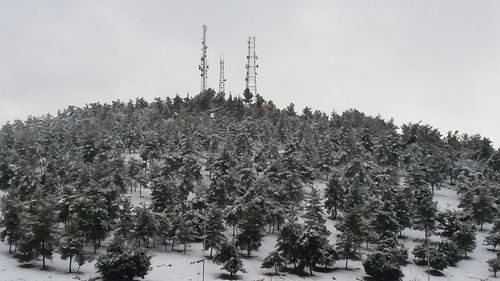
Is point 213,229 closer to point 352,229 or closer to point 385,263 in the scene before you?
point 352,229

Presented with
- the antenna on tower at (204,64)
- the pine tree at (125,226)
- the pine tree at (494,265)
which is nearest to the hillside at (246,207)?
the pine tree at (125,226)

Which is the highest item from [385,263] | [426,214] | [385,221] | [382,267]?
[426,214]

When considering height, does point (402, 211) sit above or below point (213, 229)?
above

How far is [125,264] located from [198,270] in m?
8.33

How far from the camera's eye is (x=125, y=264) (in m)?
45.0

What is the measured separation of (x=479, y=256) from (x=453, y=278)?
11.2 m

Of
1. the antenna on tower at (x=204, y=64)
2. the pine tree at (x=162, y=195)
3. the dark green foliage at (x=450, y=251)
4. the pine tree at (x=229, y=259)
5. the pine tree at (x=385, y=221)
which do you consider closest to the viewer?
the pine tree at (x=229, y=259)

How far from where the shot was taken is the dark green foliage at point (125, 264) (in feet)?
148

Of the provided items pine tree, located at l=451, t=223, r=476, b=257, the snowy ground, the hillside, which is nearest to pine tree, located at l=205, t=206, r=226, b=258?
the hillside

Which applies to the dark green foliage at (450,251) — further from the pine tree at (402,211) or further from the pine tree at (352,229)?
the pine tree at (352,229)

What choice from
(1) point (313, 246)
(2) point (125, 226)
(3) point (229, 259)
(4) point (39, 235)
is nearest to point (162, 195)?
(2) point (125, 226)

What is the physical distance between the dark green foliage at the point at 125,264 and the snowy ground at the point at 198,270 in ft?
6.26

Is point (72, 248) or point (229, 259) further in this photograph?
point (229, 259)

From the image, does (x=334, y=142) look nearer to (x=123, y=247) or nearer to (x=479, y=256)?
(x=479, y=256)
